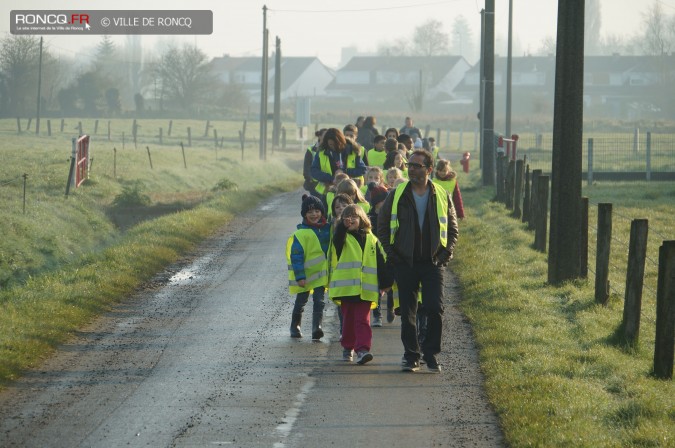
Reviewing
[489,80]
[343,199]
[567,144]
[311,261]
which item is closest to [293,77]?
[489,80]

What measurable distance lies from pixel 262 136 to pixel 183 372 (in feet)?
132

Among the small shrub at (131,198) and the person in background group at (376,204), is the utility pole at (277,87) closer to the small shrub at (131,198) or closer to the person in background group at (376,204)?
the small shrub at (131,198)

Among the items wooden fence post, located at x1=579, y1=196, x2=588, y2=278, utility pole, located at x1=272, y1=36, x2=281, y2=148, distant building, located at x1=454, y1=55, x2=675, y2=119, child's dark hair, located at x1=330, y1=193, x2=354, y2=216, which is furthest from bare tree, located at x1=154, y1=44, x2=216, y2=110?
child's dark hair, located at x1=330, y1=193, x2=354, y2=216

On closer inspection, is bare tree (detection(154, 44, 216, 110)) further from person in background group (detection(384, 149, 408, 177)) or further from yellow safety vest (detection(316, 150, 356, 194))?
yellow safety vest (detection(316, 150, 356, 194))

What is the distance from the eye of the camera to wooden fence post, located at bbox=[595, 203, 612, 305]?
43.7 ft

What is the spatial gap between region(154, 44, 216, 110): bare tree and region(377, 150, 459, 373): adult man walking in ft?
294

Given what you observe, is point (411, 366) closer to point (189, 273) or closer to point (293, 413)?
point (293, 413)

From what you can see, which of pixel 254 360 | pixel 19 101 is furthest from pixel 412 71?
pixel 254 360

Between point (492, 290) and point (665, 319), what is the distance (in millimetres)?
4549

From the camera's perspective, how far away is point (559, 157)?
1449cm

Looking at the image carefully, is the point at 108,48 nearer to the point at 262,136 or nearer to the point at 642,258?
the point at 262,136

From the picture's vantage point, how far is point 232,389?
937 cm

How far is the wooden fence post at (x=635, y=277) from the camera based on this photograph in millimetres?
10914

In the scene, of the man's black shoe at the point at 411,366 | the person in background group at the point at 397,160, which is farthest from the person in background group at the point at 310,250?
the person in background group at the point at 397,160
